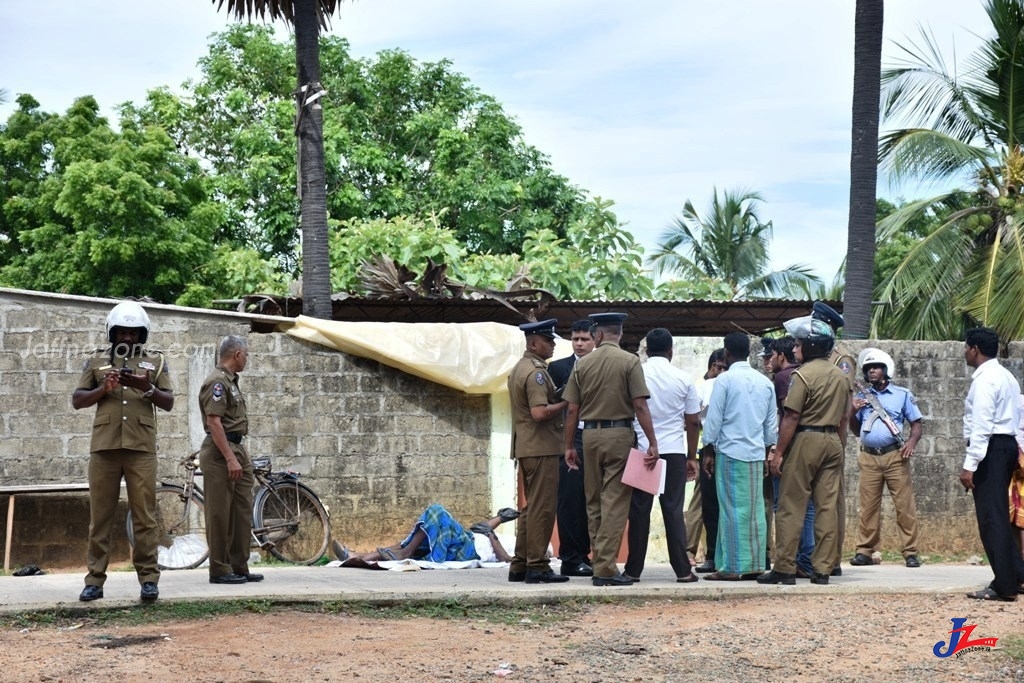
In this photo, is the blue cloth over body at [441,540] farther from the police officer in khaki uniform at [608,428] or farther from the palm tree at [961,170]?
the palm tree at [961,170]

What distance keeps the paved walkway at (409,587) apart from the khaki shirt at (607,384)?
123cm

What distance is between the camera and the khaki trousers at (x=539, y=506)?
29.5 ft

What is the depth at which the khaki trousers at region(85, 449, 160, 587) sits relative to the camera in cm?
802

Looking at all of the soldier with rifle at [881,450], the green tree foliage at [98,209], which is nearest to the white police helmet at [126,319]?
the soldier with rifle at [881,450]

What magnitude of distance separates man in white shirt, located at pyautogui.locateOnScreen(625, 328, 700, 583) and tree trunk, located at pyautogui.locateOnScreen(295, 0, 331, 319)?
4.64 meters

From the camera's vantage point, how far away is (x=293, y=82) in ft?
108

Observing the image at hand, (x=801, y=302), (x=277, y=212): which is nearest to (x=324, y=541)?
(x=801, y=302)

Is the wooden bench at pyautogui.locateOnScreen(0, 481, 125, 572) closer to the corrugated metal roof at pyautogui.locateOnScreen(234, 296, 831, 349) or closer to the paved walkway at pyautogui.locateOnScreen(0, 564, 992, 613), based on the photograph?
the paved walkway at pyautogui.locateOnScreen(0, 564, 992, 613)

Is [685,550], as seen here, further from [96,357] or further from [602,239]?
[602,239]

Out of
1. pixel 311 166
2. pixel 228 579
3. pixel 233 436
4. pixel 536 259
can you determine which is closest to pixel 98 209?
pixel 536 259

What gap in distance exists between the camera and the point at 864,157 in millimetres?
13617

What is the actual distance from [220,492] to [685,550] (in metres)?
3.41

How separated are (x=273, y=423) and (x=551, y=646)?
5024mm

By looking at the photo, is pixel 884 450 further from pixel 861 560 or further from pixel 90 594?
pixel 90 594
